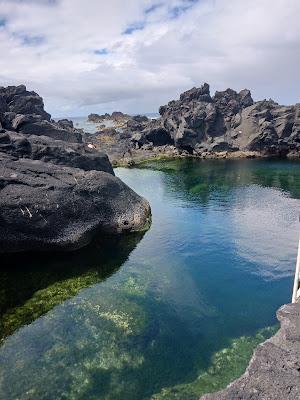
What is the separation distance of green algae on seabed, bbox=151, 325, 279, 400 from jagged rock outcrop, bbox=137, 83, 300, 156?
97.1 metres

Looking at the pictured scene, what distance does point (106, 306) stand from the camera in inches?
1203

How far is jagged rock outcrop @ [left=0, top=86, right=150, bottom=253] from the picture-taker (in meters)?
38.0

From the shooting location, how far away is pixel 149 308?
30172 mm

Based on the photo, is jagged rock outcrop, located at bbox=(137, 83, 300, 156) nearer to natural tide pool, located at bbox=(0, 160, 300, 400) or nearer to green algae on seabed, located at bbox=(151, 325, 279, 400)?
natural tide pool, located at bbox=(0, 160, 300, 400)

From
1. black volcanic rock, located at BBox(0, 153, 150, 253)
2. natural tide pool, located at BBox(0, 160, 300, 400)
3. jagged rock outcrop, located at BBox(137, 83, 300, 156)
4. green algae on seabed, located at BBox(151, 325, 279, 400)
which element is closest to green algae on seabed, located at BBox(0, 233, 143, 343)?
natural tide pool, located at BBox(0, 160, 300, 400)

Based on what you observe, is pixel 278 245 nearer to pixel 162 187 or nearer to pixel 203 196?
pixel 203 196

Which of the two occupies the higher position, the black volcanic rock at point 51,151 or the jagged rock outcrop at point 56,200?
the black volcanic rock at point 51,151

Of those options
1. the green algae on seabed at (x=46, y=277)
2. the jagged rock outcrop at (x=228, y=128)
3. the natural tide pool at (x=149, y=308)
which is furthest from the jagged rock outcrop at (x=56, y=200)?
the jagged rock outcrop at (x=228, y=128)

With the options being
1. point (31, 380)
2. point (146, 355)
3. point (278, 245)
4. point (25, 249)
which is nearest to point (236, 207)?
point (278, 245)

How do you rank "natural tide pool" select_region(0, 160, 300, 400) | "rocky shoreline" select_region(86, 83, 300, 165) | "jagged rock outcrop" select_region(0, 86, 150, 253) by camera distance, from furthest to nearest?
"rocky shoreline" select_region(86, 83, 300, 165)
"jagged rock outcrop" select_region(0, 86, 150, 253)
"natural tide pool" select_region(0, 160, 300, 400)

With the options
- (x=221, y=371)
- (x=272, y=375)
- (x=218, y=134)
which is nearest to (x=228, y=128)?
(x=218, y=134)

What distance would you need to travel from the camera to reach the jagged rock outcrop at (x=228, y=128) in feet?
383

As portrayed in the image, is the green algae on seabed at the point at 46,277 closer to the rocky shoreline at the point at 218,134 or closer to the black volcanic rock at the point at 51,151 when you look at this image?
the black volcanic rock at the point at 51,151

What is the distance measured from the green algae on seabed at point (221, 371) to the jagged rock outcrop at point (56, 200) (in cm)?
2110
